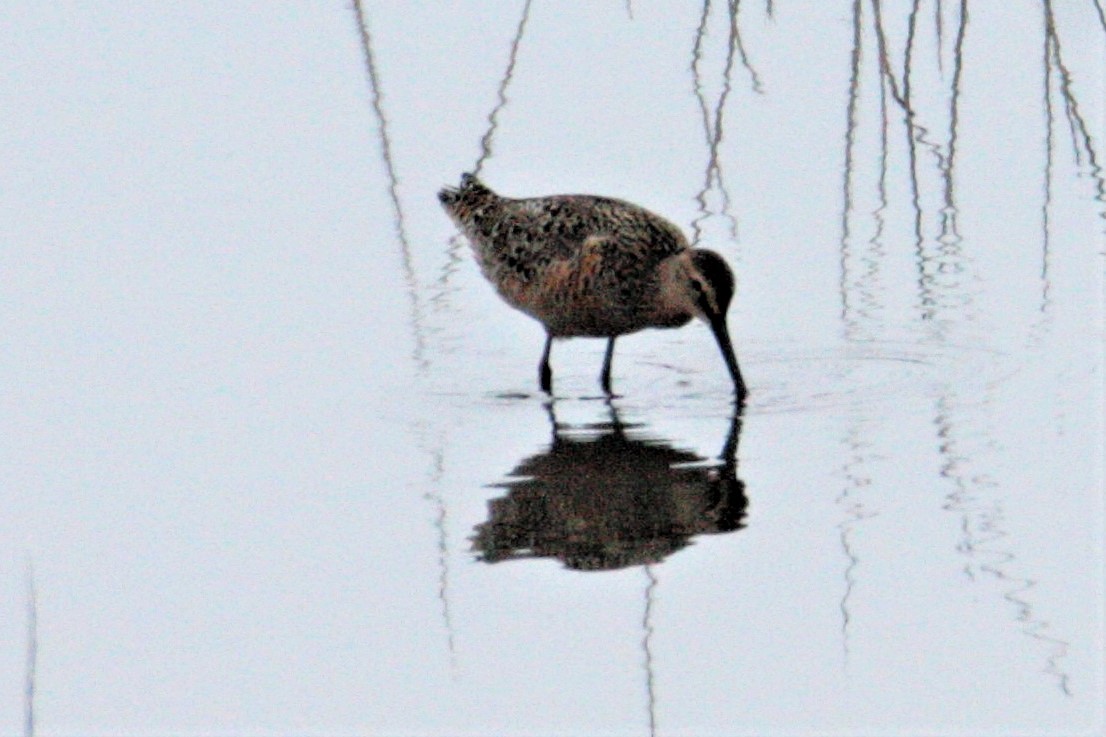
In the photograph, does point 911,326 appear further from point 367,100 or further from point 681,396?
point 367,100

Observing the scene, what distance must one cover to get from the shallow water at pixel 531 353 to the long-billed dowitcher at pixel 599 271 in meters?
0.16

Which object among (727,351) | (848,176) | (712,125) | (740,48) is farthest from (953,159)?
(727,351)

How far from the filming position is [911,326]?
28.3 feet

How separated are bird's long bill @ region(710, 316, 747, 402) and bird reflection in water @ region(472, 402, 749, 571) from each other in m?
0.31

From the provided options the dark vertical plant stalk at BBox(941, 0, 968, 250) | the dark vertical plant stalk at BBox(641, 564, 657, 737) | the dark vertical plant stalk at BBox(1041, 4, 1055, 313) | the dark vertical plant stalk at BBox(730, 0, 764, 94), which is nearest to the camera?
the dark vertical plant stalk at BBox(641, 564, 657, 737)

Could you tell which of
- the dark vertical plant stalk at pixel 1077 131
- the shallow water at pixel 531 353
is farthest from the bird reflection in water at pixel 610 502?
the dark vertical plant stalk at pixel 1077 131

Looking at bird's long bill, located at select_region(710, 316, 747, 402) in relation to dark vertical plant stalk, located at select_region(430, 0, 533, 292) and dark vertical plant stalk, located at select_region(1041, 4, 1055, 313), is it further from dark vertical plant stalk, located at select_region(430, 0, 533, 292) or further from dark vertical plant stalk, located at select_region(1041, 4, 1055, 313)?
dark vertical plant stalk, located at select_region(1041, 4, 1055, 313)

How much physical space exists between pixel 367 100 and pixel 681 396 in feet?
11.9

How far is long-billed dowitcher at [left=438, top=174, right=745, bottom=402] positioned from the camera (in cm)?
831

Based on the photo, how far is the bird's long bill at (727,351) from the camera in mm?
8023

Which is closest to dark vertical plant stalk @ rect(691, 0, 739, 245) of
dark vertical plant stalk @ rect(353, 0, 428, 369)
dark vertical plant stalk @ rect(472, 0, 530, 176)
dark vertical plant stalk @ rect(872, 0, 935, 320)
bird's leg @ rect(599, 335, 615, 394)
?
dark vertical plant stalk @ rect(872, 0, 935, 320)

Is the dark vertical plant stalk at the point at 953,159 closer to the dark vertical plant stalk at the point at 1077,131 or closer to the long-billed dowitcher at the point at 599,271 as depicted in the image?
the dark vertical plant stalk at the point at 1077,131

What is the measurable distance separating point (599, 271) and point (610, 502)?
6.07ft

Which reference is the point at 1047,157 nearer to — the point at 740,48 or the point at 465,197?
the point at 740,48
